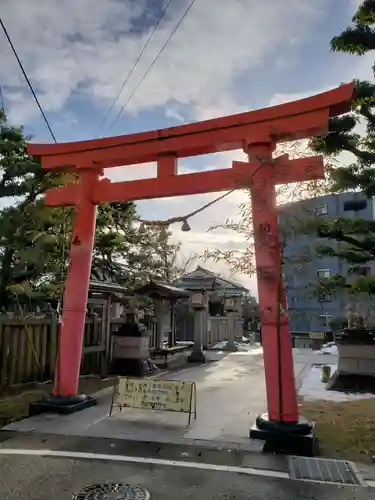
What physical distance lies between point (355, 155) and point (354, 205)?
87.7 ft

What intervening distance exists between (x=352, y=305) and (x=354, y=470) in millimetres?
8153

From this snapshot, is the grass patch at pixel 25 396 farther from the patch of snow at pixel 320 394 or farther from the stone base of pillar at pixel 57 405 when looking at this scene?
the patch of snow at pixel 320 394

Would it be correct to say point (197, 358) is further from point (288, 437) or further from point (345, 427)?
point (288, 437)

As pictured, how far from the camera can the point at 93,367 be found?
467 inches

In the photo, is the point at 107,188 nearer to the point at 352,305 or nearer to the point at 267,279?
the point at 267,279

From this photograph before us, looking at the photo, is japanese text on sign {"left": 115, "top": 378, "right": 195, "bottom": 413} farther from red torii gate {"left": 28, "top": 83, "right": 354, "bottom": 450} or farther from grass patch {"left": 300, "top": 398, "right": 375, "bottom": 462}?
grass patch {"left": 300, "top": 398, "right": 375, "bottom": 462}

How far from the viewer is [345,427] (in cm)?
674

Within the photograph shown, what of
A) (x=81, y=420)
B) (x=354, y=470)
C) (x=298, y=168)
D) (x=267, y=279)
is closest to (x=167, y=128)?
(x=298, y=168)

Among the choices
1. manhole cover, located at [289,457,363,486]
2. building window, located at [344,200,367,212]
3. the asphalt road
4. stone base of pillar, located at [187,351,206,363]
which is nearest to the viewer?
the asphalt road

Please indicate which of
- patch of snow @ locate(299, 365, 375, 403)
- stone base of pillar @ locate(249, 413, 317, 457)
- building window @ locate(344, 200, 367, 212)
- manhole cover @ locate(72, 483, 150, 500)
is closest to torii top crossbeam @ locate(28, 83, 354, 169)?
stone base of pillar @ locate(249, 413, 317, 457)

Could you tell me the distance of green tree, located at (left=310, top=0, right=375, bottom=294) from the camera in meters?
7.48

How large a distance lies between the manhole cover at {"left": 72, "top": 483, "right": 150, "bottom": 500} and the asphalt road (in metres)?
0.08

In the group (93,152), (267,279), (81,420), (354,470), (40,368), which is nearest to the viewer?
(354,470)

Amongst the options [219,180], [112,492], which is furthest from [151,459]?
[219,180]
